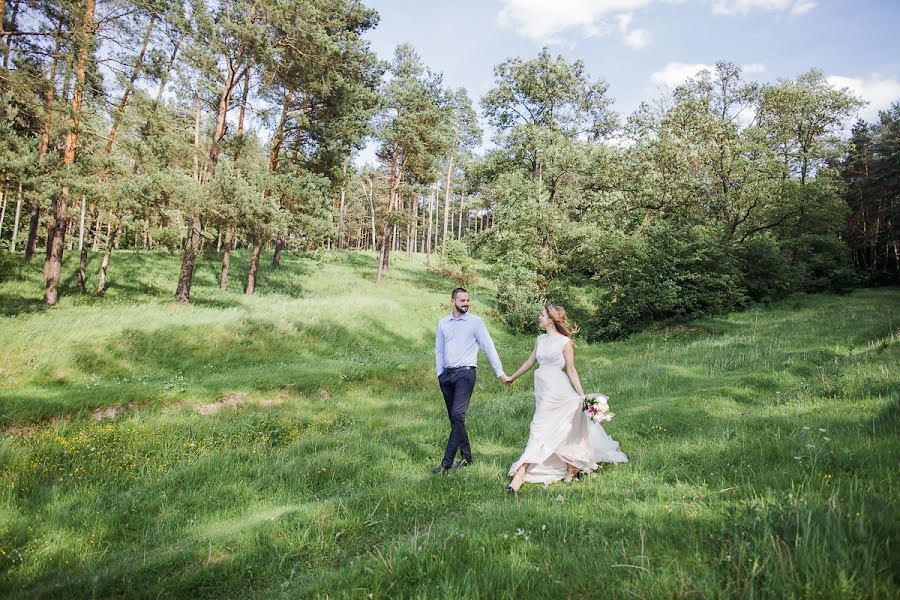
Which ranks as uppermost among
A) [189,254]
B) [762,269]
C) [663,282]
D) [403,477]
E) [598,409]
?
[762,269]

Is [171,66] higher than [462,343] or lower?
higher

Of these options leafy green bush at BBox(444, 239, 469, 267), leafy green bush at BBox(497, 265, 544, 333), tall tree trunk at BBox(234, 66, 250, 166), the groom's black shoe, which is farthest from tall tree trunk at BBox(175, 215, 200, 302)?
leafy green bush at BBox(444, 239, 469, 267)

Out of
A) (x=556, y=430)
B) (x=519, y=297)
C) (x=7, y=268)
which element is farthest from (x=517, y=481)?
(x=7, y=268)

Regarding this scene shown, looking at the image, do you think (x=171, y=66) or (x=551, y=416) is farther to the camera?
(x=171, y=66)

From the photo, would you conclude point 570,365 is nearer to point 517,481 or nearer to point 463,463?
point 517,481

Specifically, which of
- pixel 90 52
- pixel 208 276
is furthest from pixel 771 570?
pixel 208 276

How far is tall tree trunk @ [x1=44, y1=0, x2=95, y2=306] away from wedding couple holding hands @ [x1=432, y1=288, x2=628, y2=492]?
1690cm

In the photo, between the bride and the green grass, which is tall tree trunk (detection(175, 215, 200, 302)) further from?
the bride

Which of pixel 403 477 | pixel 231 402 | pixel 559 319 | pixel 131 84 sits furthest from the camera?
pixel 131 84

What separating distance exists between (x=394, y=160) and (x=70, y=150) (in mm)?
19175

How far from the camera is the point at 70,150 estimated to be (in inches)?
633

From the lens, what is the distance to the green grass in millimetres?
2814

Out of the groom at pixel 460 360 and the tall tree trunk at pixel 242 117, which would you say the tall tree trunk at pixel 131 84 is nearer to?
the tall tree trunk at pixel 242 117

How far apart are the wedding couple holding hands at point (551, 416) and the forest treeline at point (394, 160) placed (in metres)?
15.5
